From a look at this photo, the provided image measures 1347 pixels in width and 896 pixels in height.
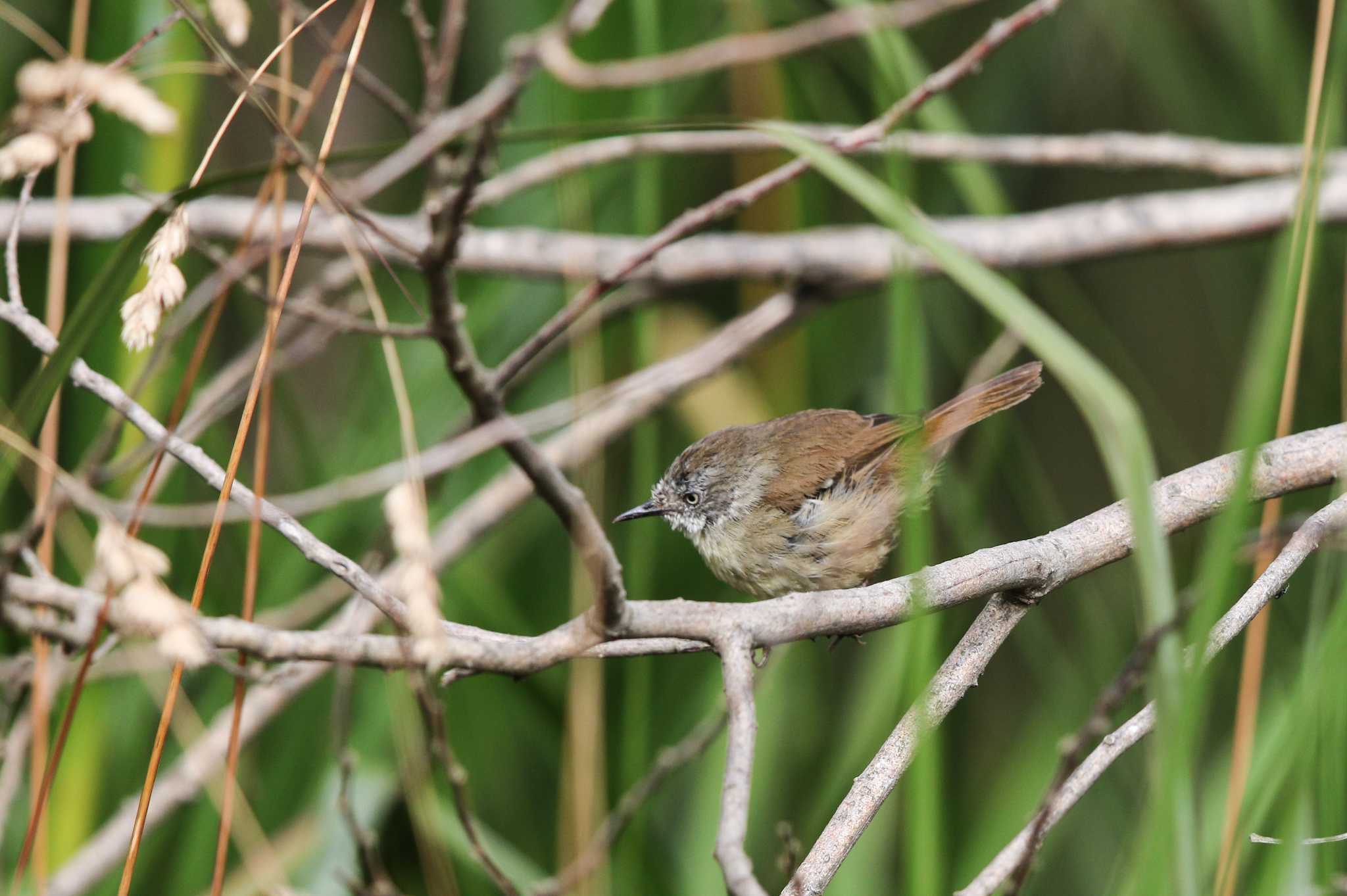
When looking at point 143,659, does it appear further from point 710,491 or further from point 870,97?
point 870,97

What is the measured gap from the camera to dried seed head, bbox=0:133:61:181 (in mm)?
1479

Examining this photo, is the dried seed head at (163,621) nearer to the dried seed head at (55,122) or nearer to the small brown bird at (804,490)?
the dried seed head at (55,122)

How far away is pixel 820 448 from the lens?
3.23 meters

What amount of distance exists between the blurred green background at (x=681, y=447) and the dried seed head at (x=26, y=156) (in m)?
0.96

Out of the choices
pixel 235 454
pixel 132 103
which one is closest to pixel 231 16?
pixel 132 103

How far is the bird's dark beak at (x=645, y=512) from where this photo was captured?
127 inches

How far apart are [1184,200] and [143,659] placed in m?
3.15

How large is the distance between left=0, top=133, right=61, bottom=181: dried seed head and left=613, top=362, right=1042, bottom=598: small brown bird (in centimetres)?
178

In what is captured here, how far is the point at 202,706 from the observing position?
11.7 feet

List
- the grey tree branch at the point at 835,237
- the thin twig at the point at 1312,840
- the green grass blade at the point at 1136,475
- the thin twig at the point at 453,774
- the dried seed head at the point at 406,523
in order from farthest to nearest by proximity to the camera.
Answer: the grey tree branch at the point at 835,237
the thin twig at the point at 453,774
the thin twig at the point at 1312,840
the dried seed head at the point at 406,523
the green grass blade at the point at 1136,475

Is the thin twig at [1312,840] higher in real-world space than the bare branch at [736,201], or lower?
lower

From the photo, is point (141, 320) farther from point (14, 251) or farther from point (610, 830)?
point (610, 830)

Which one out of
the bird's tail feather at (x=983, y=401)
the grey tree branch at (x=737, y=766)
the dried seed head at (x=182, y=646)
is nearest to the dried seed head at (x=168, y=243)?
the dried seed head at (x=182, y=646)

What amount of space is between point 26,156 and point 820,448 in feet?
7.06
